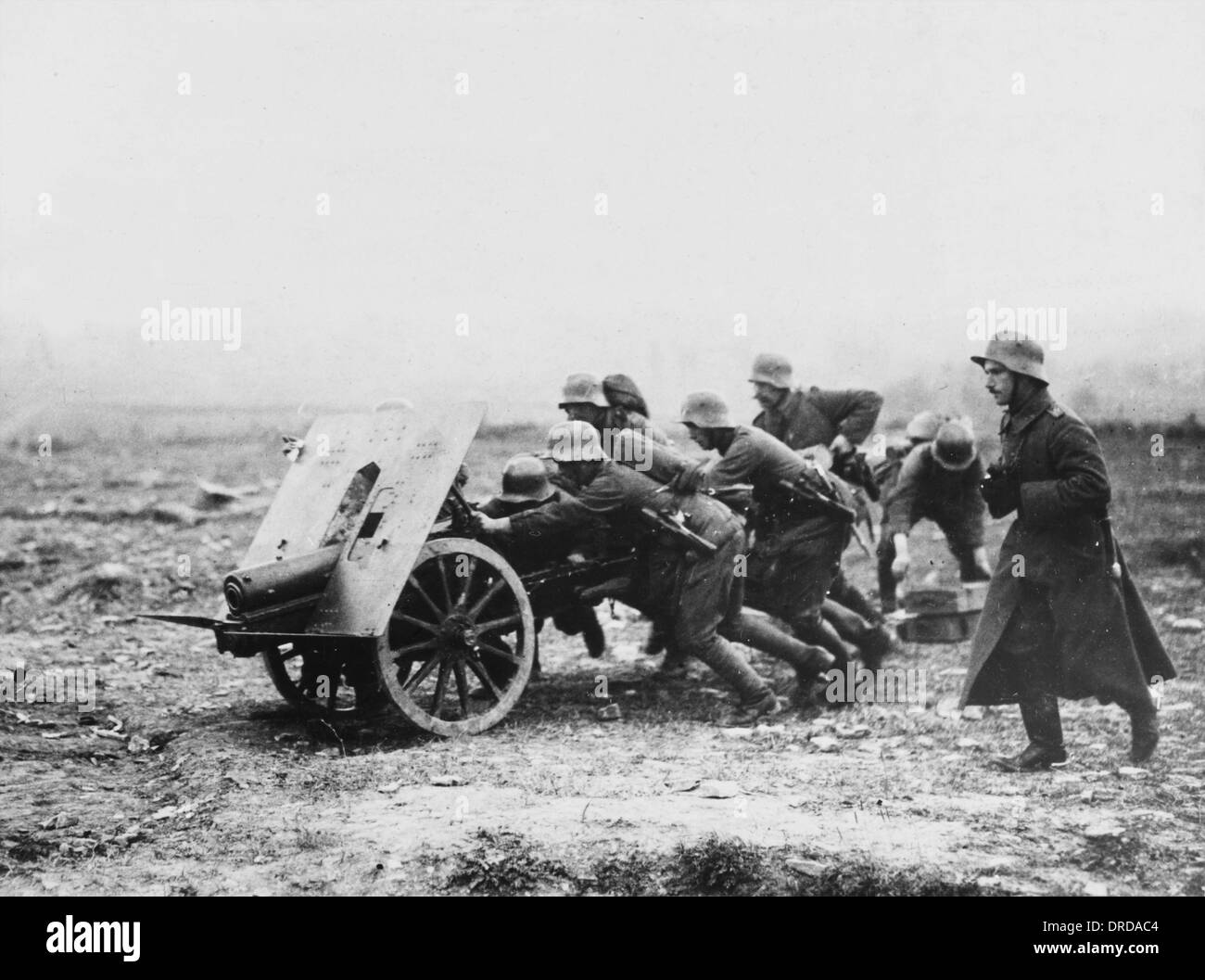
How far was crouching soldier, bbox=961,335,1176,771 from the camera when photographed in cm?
495

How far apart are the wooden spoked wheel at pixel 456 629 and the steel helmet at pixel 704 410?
1507 mm

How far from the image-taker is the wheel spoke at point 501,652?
569cm

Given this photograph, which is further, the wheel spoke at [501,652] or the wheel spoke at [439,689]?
the wheel spoke at [501,652]

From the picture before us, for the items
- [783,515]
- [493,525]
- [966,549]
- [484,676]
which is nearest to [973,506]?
[966,549]

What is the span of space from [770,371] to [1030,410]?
2.69 meters

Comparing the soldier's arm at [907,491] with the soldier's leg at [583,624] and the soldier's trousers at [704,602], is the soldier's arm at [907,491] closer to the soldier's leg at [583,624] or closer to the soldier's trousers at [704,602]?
the soldier's trousers at [704,602]

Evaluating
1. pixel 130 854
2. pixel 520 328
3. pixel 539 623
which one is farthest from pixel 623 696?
pixel 520 328

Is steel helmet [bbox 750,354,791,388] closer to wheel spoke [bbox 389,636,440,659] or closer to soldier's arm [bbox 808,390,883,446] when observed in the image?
soldier's arm [bbox 808,390,883,446]

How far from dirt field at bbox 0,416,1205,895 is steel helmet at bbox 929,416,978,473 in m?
1.12

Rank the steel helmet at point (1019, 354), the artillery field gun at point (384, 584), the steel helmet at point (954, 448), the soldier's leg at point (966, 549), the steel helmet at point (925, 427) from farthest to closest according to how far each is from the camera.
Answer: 1. the steel helmet at point (925, 427)
2. the soldier's leg at point (966, 549)
3. the steel helmet at point (954, 448)
4. the artillery field gun at point (384, 584)
5. the steel helmet at point (1019, 354)

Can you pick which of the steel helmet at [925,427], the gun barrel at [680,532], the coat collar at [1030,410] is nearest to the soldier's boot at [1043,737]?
the coat collar at [1030,410]

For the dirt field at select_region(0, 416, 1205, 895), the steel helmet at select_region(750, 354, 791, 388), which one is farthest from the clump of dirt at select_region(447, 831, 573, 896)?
the steel helmet at select_region(750, 354, 791, 388)

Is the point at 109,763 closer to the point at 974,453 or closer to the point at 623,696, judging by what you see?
the point at 623,696

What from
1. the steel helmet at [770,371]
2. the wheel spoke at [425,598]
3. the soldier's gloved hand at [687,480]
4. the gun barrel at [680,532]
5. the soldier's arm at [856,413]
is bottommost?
the wheel spoke at [425,598]
